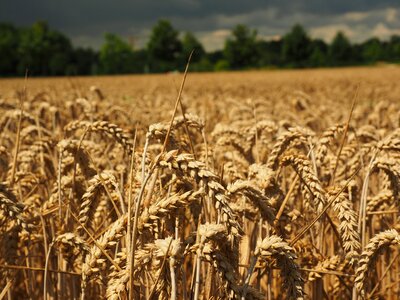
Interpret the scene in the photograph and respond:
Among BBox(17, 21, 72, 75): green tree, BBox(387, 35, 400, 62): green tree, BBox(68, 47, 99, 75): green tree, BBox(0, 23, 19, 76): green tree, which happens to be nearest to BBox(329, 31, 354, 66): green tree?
BBox(387, 35, 400, 62): green tree

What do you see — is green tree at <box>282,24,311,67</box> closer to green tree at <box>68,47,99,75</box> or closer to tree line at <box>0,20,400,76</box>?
tree line at <box>0,20,400,76</box>

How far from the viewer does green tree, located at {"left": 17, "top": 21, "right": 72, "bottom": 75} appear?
227 ft

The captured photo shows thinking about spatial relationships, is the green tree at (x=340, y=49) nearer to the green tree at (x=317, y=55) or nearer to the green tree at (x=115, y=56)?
the green tree at (x=317, y=55)

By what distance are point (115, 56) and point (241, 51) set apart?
22.2 meters

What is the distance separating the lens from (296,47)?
86.0m

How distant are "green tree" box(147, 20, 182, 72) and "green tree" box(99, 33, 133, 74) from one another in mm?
4384

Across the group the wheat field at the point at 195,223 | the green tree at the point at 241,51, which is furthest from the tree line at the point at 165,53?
the wheat field at the point at 195,223

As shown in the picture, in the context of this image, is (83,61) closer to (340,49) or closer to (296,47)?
(296,47)

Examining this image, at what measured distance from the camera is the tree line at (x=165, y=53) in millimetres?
71375

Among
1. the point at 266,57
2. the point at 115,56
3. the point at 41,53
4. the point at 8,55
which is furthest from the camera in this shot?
the point at 266,57

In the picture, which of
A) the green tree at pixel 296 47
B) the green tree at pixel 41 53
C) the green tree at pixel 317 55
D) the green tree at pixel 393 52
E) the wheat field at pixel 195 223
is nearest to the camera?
the wheat field at pixel 195 223

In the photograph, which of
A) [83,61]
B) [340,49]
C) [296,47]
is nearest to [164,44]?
[83,61]

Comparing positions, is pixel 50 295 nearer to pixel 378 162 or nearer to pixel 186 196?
pixel 186 196

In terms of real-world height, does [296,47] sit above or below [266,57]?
above
